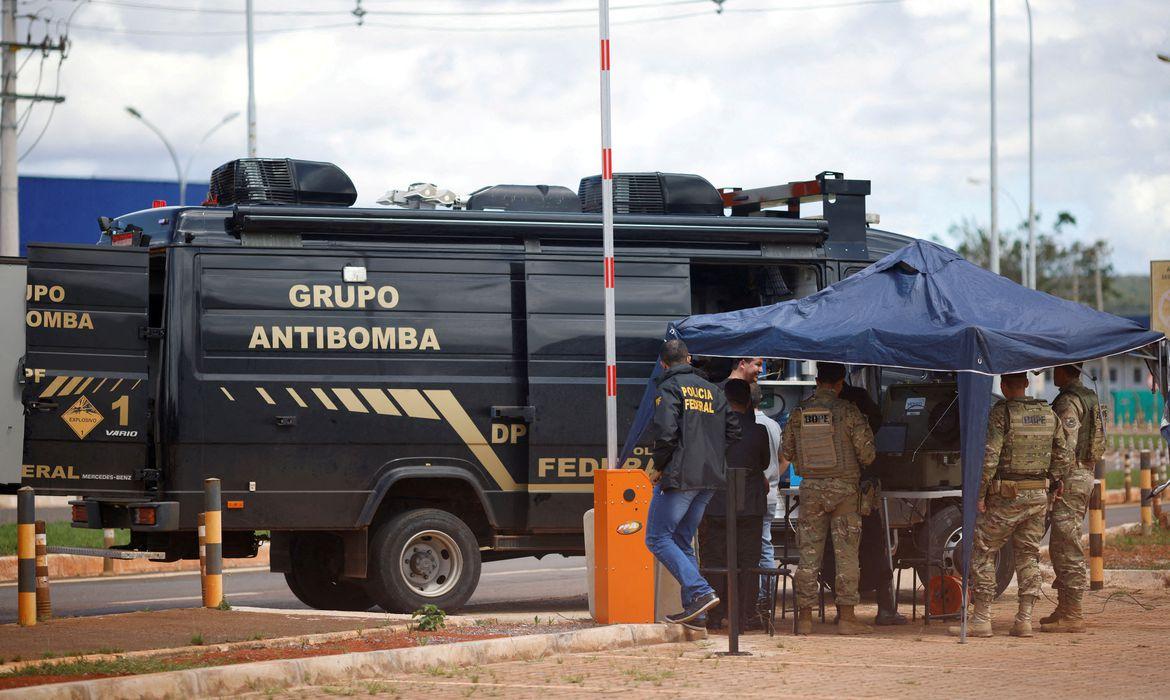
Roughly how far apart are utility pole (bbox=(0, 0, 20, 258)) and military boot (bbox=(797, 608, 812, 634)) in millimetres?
17873

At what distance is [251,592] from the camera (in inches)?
608

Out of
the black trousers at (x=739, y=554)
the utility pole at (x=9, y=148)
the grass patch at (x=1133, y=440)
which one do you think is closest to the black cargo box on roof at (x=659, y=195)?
the black trousers at (x=739, y=554)

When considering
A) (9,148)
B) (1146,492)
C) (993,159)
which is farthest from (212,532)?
(993,159)

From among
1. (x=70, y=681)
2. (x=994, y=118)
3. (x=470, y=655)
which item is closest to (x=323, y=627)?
(x=470, y=655)

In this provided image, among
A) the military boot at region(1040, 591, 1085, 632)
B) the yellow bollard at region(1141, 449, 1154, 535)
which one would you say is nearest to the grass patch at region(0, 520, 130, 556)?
the military boot at region(1040, 591, 1085, 632)

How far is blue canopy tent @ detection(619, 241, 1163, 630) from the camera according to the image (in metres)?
11.0

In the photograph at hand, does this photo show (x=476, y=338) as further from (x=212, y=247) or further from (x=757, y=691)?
(x=757, y=691)

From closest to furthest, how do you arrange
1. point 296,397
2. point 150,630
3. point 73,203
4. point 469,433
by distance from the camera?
1. point 150,630
2. point 296,397
3. point 469,433
4. point 73,203

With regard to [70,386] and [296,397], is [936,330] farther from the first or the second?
[70,386]

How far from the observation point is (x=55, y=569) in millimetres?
17000

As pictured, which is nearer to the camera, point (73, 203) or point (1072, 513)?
point (1072, 513)

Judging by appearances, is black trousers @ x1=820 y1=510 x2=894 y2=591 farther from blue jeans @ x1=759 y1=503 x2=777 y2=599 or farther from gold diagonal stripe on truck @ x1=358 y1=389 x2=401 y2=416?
gold diagonal stripe on truck @ x1=358 y1=389 x2=401 y2=416

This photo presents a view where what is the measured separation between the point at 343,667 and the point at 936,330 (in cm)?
476

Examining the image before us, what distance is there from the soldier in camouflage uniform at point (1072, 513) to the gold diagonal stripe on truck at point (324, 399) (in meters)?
5.26
